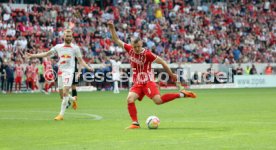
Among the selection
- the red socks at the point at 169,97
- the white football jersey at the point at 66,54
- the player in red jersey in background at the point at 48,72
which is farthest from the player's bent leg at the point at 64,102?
the player in red jersey in background at the point at 48,72

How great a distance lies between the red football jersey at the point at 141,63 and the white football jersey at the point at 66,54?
4338mm

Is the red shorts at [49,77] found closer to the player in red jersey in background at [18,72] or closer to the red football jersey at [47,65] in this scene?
the red football jersey at [47,65]

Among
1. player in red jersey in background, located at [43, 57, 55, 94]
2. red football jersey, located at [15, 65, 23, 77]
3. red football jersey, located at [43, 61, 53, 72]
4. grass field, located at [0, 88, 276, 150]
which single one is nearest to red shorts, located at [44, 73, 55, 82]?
player in red jersey in background, located at [43, 57, 55, 94]

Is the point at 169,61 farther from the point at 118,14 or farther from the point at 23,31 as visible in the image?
the point at 23,31

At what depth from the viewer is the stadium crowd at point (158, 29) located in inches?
1869

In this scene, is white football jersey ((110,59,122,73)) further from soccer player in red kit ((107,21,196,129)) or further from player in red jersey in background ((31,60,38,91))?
soccer player in red kit ((107,21,196,129))

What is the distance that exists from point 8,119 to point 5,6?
28.9 m

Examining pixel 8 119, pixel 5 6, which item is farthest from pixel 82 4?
pixel 8 119

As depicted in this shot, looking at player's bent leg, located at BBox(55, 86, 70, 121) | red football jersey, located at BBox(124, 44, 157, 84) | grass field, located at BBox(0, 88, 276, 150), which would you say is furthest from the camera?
player's bent leg, located at BBox(55, 86, 70, 121)

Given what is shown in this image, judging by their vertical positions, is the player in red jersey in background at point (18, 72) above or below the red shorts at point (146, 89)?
above

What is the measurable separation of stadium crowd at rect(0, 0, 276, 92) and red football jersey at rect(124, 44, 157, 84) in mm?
28366

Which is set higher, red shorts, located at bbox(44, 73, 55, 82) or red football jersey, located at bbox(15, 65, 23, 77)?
red football jersey, located at bbox(15, 65, 23, 77)

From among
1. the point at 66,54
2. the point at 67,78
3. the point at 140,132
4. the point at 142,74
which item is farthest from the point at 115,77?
the point at 140,132

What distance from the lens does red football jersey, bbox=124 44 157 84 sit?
1725 cm
